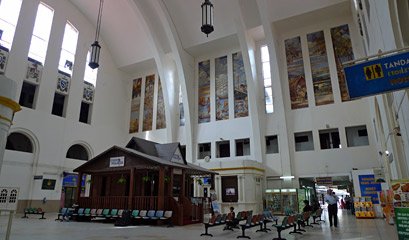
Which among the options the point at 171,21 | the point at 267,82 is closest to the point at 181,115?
the point at 171,21

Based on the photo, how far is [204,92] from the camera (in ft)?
84.5

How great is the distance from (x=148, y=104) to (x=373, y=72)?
25514 mm

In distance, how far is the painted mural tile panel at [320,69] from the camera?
2081cm

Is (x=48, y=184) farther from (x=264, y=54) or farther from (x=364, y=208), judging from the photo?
(x=364, y=208)

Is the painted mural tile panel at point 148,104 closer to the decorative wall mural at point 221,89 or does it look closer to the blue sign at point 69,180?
the decorative wall mural at point 221,89

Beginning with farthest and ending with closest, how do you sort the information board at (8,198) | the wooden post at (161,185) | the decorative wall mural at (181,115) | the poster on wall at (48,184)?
the decorative wall mural at (181,115) < the poster on wall at (48,184) < the wooden post at (161,185) < the information board at (8,198)

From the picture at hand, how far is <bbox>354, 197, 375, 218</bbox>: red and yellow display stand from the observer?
14828 mm

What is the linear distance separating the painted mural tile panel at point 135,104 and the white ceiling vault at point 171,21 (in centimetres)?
208

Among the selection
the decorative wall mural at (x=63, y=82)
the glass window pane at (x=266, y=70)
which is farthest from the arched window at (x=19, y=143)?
the glass window pane at (x=266, y=70)

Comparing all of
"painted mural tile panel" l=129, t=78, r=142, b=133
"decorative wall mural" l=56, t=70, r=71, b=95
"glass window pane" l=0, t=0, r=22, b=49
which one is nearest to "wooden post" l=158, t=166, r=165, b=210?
"decorative wall mural" l=56, t=70, r=71, b=95

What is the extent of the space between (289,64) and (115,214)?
17.2 m

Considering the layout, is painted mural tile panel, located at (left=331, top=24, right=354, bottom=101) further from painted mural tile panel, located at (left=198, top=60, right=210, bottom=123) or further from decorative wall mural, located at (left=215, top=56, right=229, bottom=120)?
painted mural tile panel, located at (left=198, top=60, right=210, bottom=123)

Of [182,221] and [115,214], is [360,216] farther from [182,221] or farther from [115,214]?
[115,214]

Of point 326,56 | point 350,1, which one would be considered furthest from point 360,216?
point 350,1
